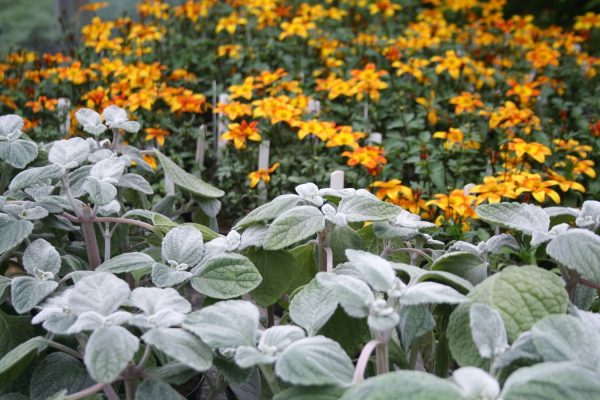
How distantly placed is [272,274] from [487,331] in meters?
0.42

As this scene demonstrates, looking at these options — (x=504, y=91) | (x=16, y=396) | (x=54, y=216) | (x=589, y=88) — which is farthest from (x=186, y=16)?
(x=16, y=396)

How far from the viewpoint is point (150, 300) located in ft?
2.88

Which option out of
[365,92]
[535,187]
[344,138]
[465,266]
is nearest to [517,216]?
[465,266]

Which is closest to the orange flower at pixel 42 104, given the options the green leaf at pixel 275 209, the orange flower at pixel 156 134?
the orange flower at pixel 156 134

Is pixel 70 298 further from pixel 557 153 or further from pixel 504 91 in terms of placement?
pixel 504 91

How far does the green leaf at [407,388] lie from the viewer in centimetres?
67

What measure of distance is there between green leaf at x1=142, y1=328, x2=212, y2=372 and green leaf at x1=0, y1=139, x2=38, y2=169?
52 centimetres

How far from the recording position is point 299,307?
944 millimetres

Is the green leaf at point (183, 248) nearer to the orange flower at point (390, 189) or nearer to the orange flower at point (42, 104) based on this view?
the orange flower at point (390, 189)

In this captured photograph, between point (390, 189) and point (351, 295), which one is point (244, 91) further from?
point (351, 295)

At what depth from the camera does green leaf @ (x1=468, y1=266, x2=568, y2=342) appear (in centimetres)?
85

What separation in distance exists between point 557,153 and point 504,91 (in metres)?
0.60

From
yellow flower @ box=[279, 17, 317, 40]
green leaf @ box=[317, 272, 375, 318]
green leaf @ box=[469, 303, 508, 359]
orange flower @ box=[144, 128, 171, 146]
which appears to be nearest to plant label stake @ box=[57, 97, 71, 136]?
orange flower @ box=[144, 128, 171, 146]

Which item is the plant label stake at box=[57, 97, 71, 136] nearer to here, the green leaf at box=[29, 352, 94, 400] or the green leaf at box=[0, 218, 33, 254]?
the green leaf at box=[0, 218, 33, 254]
